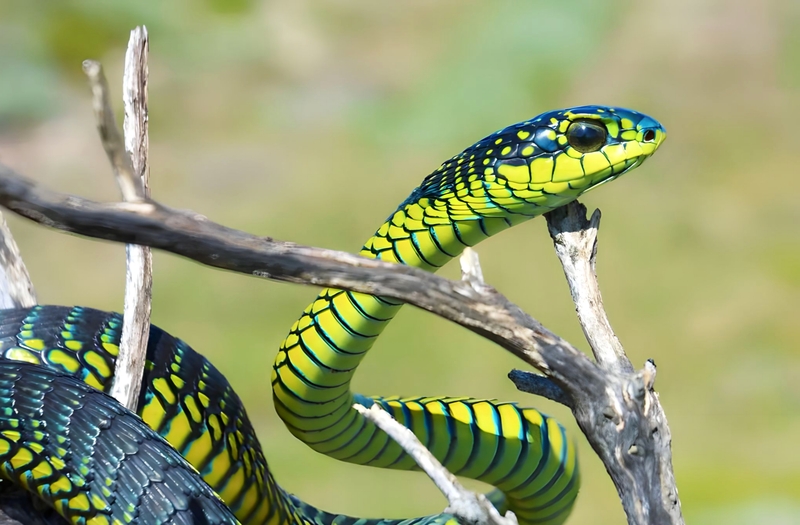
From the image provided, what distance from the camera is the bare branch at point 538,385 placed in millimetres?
777

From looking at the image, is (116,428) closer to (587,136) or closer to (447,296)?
(447,296)

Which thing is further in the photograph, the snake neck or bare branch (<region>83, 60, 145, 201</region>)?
the snake neck

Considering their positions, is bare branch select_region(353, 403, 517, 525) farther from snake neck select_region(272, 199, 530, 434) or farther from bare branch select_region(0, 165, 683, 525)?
snake neck select_region(272, 199, 530, 434)

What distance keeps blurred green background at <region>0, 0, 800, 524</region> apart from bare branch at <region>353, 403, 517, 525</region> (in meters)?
2.24

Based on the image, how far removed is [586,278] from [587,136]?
0.26 meters

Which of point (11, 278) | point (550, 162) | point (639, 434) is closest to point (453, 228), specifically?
point (550, 162)

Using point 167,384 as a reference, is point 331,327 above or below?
above

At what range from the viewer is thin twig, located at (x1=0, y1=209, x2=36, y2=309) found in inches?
48.1

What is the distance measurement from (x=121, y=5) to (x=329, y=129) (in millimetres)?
1377

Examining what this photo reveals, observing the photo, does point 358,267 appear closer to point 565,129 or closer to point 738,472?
point 565,129

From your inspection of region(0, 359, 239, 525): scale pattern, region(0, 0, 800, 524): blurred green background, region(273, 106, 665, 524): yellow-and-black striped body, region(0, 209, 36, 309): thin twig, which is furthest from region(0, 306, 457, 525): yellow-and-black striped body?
region(0, 0, 800, 524): blurred green background

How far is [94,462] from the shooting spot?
2.61ft

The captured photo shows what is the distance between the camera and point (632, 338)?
331cm

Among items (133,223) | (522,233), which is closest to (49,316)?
(133,223)
